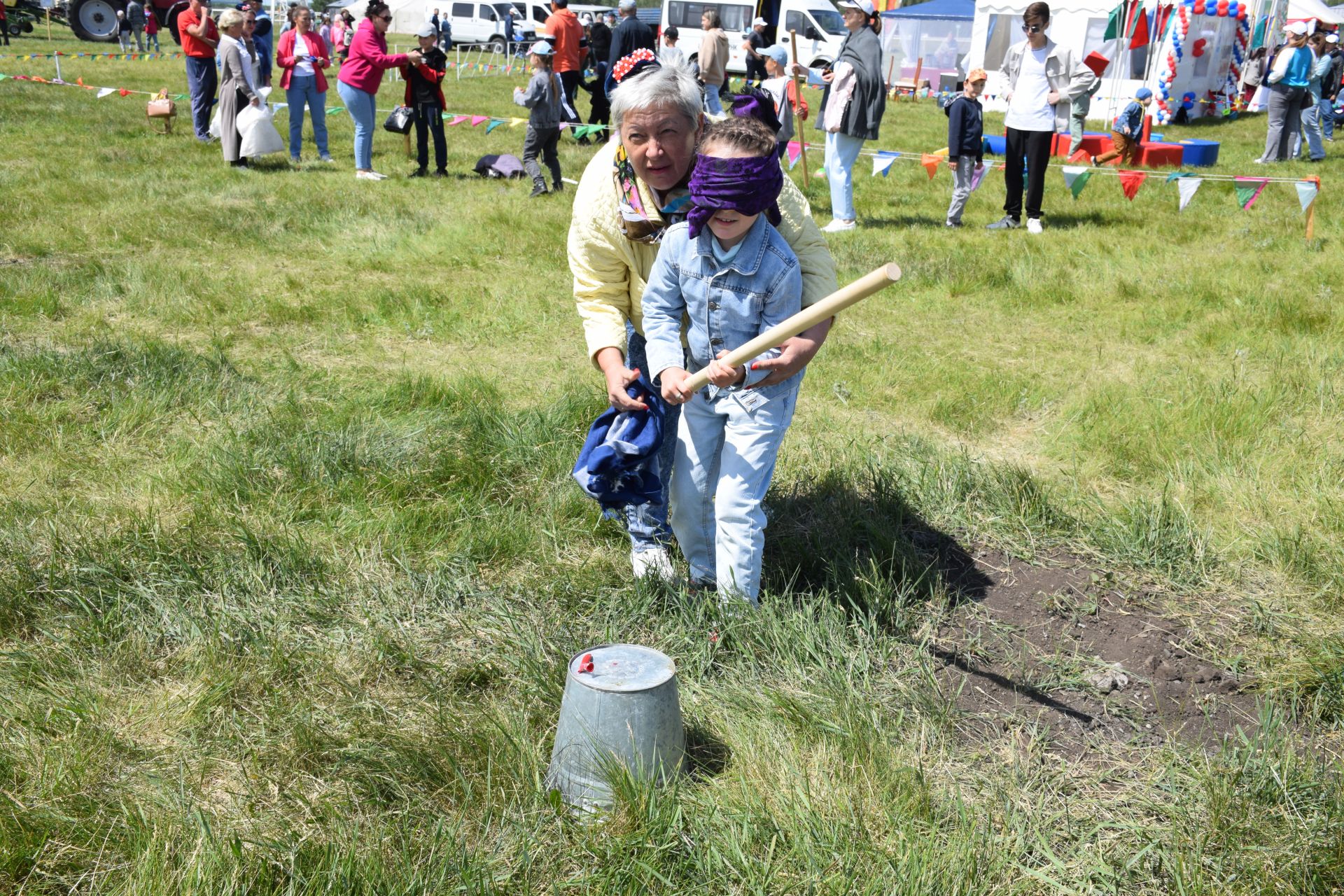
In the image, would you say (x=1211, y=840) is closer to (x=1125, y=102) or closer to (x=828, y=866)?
(x=828, y=866)

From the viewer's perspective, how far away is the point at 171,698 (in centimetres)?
261

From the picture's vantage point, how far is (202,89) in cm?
1270

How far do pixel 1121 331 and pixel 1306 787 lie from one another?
441 centimetres

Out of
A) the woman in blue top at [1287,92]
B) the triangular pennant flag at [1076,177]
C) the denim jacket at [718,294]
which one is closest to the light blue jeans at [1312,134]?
the woman in blue top at [1287,92]

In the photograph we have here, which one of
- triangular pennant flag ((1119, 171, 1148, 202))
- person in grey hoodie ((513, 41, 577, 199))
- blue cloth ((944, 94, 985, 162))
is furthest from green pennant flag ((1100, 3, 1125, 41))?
person in grey hoodie ((513, 41, 577, 199))

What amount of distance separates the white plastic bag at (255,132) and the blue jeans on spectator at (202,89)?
62.3 inches

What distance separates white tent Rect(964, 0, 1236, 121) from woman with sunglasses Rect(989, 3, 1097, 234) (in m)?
10.3

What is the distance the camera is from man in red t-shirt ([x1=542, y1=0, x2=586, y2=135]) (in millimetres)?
13820

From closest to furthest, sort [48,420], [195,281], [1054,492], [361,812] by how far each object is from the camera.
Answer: [361,812] → [1054,492] → [48,420] → [195,281]

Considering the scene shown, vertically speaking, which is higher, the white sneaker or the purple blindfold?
the purple blindfold

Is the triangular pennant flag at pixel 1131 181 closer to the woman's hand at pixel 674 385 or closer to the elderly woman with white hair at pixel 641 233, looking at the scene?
the elderly woman with white hair at pixel 641 233

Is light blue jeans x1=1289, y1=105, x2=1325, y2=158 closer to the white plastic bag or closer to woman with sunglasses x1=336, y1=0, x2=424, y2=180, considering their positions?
woman with sunglasses x1=336, y1=0, x2=424, y2=180

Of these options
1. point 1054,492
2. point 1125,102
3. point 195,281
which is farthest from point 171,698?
point 1125,102

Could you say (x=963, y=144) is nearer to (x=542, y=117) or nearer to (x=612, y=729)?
(x=542, y=117)
